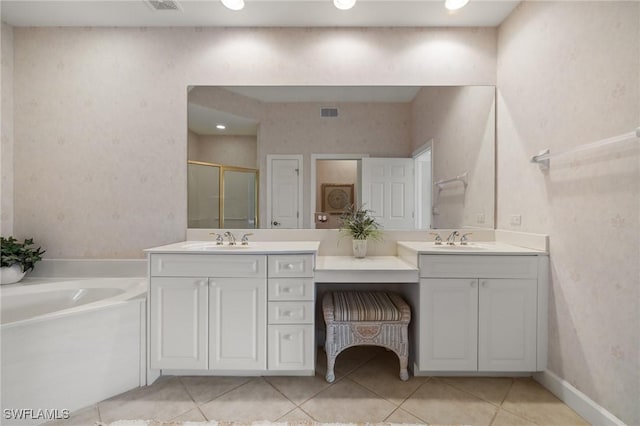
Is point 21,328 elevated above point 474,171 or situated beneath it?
situated beneath

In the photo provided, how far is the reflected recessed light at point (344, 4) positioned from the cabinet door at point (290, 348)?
2.11 meters

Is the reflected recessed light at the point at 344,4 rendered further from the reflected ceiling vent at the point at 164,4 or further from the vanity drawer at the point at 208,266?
the vanity drawer at the point at 208,266

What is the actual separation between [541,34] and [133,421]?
3.23 metres

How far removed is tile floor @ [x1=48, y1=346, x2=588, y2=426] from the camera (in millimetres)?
1458

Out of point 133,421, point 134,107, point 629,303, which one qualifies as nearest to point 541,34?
point 629,303

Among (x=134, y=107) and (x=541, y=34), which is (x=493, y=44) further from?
(x=134, y=107)

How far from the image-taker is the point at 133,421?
56.2 inches

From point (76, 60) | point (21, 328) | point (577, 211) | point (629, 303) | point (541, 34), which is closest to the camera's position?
point (629, 303)

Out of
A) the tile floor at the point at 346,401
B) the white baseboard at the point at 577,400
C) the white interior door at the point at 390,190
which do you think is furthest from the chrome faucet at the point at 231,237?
the white baseboard at the point at 577,400

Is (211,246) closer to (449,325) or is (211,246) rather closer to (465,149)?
(449,325)

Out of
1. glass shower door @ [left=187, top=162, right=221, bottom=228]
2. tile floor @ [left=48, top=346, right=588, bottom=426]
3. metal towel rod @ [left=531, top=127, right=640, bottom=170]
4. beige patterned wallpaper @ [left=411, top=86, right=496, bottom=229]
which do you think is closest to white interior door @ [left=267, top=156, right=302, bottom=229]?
glass shower door @ [left=187, top=162, right=221, bottom=228]

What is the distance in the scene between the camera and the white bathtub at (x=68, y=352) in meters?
1.36

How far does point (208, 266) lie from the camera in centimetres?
168

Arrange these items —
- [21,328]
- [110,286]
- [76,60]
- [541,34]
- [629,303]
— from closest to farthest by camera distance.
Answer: [629,303] < [21,328] < [541,34] < [110,286] < [76,60]
